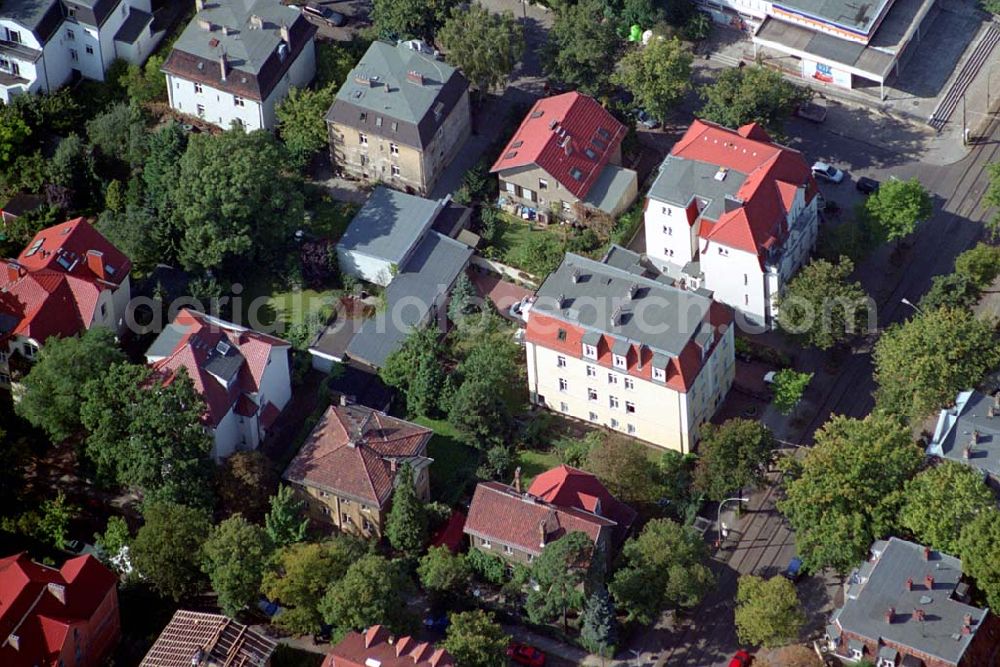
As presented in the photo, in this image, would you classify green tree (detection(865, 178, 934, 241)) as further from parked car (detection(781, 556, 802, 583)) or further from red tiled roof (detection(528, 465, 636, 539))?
red tiled roof (detection(528, 465, 636, 539))

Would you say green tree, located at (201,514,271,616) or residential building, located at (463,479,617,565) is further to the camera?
residential building, located at (463,479,617,565)

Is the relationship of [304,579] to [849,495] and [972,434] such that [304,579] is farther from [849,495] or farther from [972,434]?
[972,434]

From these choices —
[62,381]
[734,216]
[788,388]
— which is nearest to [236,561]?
[62,381]

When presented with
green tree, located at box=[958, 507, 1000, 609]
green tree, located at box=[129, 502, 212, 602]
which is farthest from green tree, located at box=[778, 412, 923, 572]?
green tree, located at box=[129, 502, 212, 602]

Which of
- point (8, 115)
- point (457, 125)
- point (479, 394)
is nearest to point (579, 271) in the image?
point (479, 394)

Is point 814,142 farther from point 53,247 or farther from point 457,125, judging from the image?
point 53,247

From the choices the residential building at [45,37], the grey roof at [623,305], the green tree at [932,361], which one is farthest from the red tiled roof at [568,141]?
the residential building at [45,37]

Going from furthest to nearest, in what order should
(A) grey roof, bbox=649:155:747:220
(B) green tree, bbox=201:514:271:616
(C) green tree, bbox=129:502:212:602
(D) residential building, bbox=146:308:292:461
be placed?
(A) grey roof, bbox=649:155:747:220 → (D) residential building, bbox=146:308:292:461 → (C) green tree, bbox=129:502:212:602 → (B) green tree, bbox=201:514:271:616
